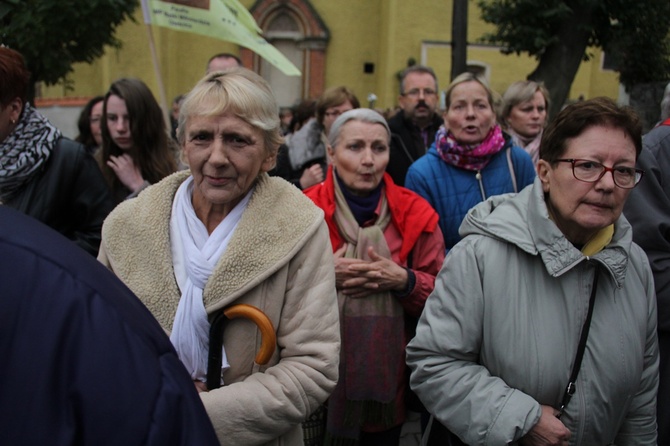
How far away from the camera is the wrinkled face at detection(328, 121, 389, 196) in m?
3.09

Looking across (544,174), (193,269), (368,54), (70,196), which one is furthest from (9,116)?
(368,54)

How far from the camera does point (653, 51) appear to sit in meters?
13.8

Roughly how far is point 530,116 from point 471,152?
156 cm

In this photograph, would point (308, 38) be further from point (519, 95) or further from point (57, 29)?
point (519, 95)

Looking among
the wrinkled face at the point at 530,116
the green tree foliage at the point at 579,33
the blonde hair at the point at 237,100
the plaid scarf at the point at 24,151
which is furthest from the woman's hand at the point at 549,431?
the green tree foliage at the point at 579,33

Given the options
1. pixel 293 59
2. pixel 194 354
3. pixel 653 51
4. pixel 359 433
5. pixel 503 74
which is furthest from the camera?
pixel 293 59

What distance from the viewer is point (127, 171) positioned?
3695 millimetres

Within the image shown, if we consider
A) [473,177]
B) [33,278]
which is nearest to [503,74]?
[473,177]

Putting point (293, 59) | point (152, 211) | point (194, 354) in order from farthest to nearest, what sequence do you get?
1. point (293, 59)
2. point (152, 211)
3. point (194, 354)

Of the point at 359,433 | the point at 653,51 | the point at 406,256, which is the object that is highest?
the point at 653,51

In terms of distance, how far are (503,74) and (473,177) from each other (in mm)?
19509

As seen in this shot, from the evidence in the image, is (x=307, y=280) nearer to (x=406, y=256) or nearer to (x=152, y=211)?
(x=152, y=211)

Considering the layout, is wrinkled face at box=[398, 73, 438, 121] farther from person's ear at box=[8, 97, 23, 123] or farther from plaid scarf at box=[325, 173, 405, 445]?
person's ear at box=[8, 97, 23, 123]

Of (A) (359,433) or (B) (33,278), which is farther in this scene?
(A) (359,433)
